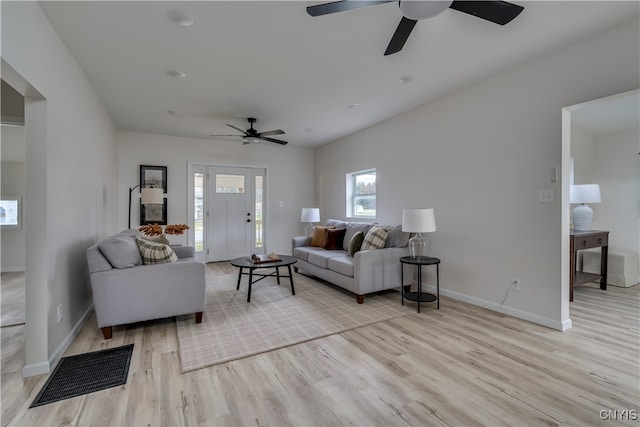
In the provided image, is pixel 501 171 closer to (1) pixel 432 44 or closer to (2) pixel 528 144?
(2) pixel 528 144

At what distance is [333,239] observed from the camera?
4691 millimetres

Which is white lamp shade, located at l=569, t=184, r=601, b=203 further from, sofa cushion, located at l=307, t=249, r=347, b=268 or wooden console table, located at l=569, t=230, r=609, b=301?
sofa cushion, located at l=307, t=249, r=347, b=268

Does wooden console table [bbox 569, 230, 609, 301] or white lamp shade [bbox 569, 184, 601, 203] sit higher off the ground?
white lamp shade [bbox 569, 184, 601, 203]

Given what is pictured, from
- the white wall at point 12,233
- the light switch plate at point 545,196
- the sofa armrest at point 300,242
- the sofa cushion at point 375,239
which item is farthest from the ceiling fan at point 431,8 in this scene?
the white wall at point 12,233

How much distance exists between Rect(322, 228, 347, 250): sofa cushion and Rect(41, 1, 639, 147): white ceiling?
1875mm

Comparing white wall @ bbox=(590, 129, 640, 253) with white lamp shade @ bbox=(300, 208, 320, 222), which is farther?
white lamp shade @ bbox=(300, 208, 320, 222)

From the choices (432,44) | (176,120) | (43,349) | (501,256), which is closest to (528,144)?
(501,256)

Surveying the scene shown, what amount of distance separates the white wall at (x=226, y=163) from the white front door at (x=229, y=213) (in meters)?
0.27

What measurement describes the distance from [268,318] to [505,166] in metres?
2.90

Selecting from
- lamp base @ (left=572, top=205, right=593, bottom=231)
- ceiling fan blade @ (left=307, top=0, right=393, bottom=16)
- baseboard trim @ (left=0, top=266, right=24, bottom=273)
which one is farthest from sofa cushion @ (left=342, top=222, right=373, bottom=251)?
baseboard trim @ (left=0, top=266, right=24, bottom=273)

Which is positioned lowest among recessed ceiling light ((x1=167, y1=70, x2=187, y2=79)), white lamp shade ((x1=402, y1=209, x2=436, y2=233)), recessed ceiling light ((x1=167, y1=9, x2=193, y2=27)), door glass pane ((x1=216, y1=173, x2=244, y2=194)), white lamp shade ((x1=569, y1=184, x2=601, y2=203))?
white lamp shade ((x1=402, y1=209, x2=436, y2=233))

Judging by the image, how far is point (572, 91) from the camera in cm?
258

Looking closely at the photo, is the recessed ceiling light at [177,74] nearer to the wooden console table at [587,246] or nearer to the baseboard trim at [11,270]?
the wooden console table at [587,246]

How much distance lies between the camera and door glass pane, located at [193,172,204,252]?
228 inches
